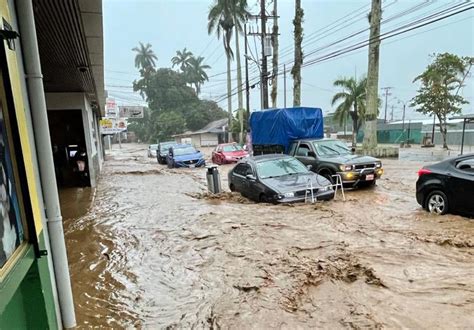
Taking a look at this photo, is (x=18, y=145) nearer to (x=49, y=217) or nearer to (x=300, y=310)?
(x=49, y=217)

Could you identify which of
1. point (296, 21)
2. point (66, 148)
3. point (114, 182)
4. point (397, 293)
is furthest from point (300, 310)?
point (296, 21)

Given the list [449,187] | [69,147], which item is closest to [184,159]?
[69,147]

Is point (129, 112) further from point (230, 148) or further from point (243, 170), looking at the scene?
point (243, 170)

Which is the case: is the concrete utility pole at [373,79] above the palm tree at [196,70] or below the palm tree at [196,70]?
below

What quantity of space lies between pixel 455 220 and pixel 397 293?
3.48 meters

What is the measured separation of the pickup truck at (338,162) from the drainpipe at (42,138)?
27.1 feet

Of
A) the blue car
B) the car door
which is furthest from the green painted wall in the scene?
the blue car

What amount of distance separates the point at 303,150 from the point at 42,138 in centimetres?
965

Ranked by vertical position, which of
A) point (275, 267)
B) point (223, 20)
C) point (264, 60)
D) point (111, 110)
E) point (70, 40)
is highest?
point (223, 20)

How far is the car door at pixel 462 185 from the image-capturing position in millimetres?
6434

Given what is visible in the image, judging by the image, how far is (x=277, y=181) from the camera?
8.77 metres

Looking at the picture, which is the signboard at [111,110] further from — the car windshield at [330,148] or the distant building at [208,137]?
the car windshield at [330,148]

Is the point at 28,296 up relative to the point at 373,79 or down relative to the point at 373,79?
down

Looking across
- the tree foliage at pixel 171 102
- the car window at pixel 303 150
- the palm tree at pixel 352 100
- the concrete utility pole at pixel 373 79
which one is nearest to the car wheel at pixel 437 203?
the car window at pixel 303 150
